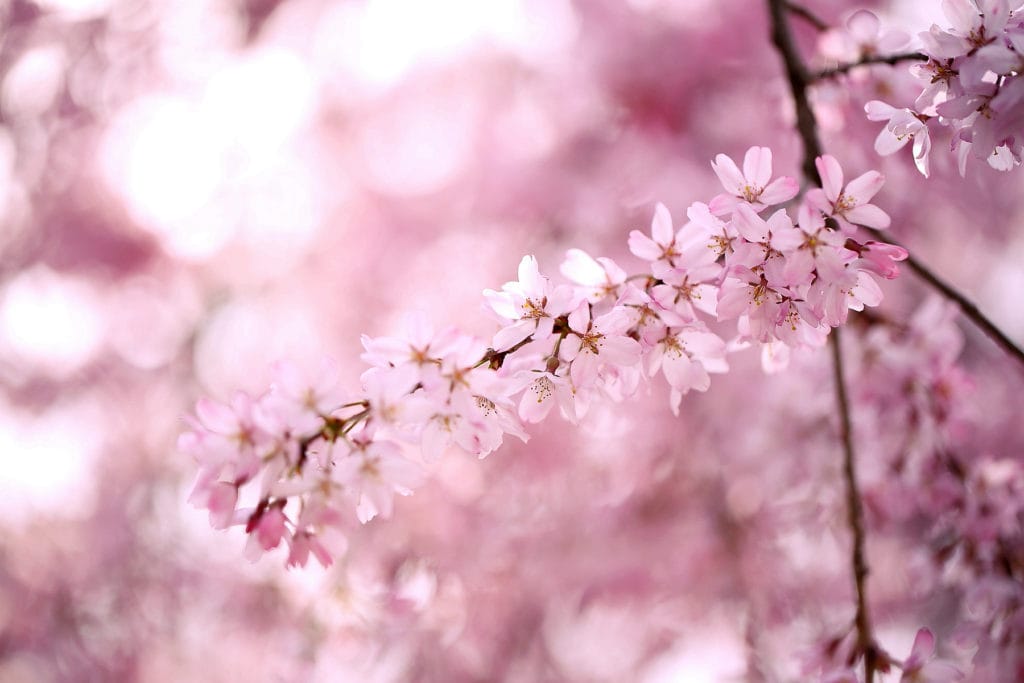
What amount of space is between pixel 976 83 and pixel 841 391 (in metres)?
0.42

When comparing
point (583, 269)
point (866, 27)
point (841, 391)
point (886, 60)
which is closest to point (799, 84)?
point (886, 60)

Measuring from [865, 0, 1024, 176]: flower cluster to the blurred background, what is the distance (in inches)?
35.9

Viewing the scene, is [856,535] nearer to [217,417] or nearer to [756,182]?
[756,182]

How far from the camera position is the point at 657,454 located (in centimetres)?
204

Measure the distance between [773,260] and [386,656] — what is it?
1.48 m

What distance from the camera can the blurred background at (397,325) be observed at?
1974 millimetres

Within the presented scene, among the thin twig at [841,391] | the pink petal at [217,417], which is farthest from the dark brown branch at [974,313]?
the pink petal at [217,417]

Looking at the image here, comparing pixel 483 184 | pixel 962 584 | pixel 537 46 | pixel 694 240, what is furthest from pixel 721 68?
pixel 694 240

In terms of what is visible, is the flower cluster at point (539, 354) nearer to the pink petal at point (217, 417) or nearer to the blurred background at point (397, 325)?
the pink petal at point (217, 417)

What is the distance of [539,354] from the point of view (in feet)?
2.18

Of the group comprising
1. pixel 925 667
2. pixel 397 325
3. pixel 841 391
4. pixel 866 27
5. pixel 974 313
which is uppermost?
pixel 866 27

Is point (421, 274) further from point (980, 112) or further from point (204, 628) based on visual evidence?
point (980, 112)

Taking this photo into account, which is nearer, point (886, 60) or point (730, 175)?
point (730, 175)

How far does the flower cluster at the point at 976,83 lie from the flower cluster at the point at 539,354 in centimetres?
12
